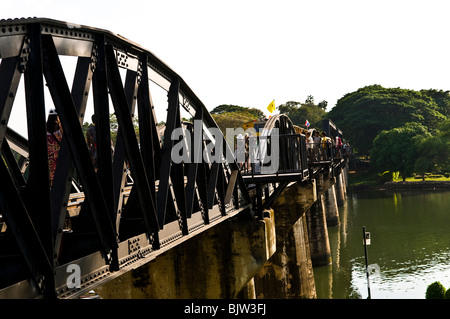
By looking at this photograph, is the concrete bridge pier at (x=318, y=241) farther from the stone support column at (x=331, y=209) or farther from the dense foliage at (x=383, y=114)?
the dense foliage at (x=383, y=114)

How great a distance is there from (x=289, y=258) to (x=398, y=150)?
59087 mm

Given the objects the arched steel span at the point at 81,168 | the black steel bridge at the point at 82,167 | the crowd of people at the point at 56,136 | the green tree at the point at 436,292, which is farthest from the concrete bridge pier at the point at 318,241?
the crowd of people at the point at 56,136

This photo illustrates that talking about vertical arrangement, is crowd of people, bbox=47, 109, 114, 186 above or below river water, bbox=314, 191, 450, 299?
above

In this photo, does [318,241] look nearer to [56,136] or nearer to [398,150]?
[56,136]

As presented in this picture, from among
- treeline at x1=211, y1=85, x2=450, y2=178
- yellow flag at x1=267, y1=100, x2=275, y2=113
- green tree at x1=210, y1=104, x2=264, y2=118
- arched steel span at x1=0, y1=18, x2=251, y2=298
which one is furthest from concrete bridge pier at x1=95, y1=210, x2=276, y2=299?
green tree at x1=210, y1=104, x2=264, y2=118

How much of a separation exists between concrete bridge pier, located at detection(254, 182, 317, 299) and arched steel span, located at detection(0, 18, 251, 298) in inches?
541

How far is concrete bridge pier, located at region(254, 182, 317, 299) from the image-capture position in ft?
75.5

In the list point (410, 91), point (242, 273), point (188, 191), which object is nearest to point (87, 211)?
point (188, 191)

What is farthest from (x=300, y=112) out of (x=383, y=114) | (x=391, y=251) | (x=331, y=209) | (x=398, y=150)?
(x=391, y=251)

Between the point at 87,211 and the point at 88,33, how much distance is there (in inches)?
80.2

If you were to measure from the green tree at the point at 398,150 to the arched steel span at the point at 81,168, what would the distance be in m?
76.2

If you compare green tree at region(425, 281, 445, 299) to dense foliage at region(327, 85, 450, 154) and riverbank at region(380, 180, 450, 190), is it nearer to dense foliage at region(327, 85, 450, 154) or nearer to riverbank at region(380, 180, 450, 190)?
riverbank at region(380, 180, 450, 190)
